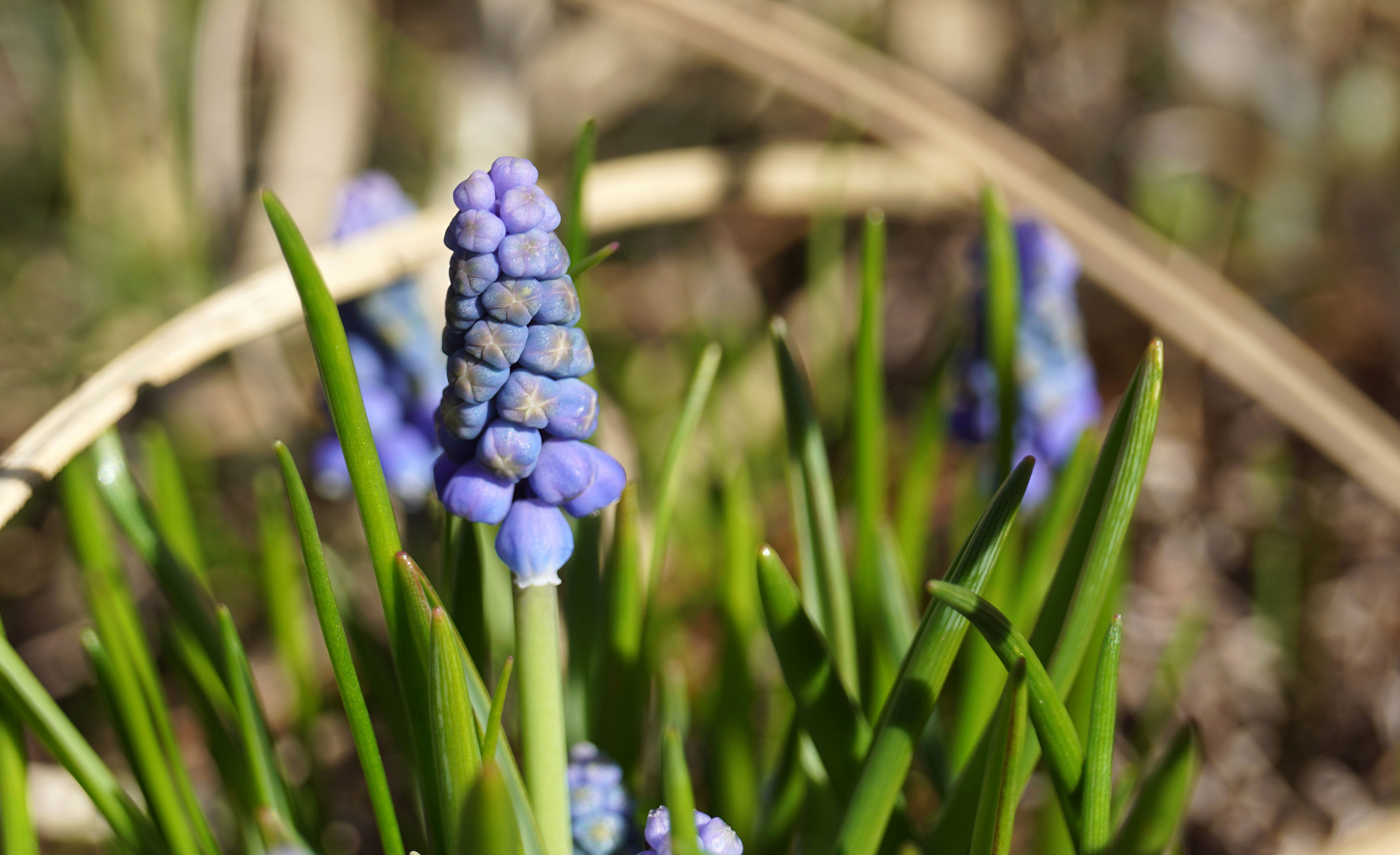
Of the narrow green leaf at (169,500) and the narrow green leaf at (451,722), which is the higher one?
the narrow green leaf at (169,500)

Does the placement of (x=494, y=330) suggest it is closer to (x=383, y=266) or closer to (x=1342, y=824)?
(x=383, y=266)

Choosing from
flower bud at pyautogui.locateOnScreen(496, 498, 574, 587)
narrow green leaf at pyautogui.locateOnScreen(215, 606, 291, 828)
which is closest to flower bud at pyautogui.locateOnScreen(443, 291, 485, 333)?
flower bud at pyautogui.locateOnScreen(496, 498, 574, 587)

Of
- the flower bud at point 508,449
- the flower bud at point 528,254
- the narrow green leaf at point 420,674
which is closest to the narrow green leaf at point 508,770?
the narrow green leaf at point 420,674

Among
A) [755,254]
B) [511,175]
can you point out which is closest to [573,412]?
[511,175]

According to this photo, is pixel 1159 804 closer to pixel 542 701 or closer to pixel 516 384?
pixel 542 701

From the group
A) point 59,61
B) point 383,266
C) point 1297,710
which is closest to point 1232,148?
point 1297,710

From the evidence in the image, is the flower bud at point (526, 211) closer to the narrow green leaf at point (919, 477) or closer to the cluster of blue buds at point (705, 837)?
the cluster of blue buds at point (705, 837)

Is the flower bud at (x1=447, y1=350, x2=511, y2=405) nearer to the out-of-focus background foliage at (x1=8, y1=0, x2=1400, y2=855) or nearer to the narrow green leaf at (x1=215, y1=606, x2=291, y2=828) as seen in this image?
the narrow green leaf at (x1=215, y1=606, x2=291, y2=828)
